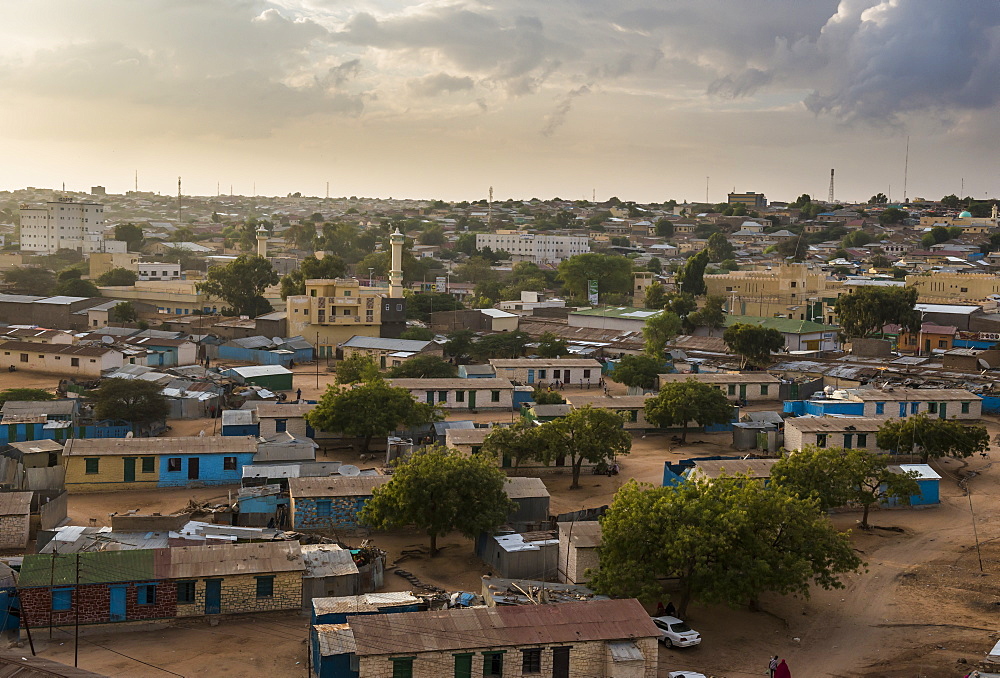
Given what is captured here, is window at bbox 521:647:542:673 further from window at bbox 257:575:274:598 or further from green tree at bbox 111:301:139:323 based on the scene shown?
green tree at bbox 111:301:139:323

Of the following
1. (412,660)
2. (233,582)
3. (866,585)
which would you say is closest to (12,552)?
(233,582)

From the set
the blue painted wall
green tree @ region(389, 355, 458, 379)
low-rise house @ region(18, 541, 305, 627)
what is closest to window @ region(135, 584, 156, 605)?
low-rise house @ region(18, 541, 305, 627)

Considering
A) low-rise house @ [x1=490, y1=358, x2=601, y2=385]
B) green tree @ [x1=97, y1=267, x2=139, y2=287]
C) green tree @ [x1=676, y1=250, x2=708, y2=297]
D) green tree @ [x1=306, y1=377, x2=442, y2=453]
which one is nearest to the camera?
green tree @ [x1=306, y1=377, x2=442, y2=453]

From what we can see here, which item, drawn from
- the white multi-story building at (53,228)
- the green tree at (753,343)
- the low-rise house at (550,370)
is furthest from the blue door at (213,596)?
the white multi-story building at (53,228)

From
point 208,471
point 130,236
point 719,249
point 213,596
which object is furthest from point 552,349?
point 130,236

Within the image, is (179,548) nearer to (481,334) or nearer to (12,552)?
(12,552)

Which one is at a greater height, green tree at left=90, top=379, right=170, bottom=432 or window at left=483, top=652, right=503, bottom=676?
green tree at left=90, top=379, right=170, bottom=432

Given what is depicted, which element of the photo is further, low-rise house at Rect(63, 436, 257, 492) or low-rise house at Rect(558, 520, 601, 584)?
low-rise house at Rect(63, 436, 257, 492)

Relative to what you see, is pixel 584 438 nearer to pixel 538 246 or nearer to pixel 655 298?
pixel 655 298
